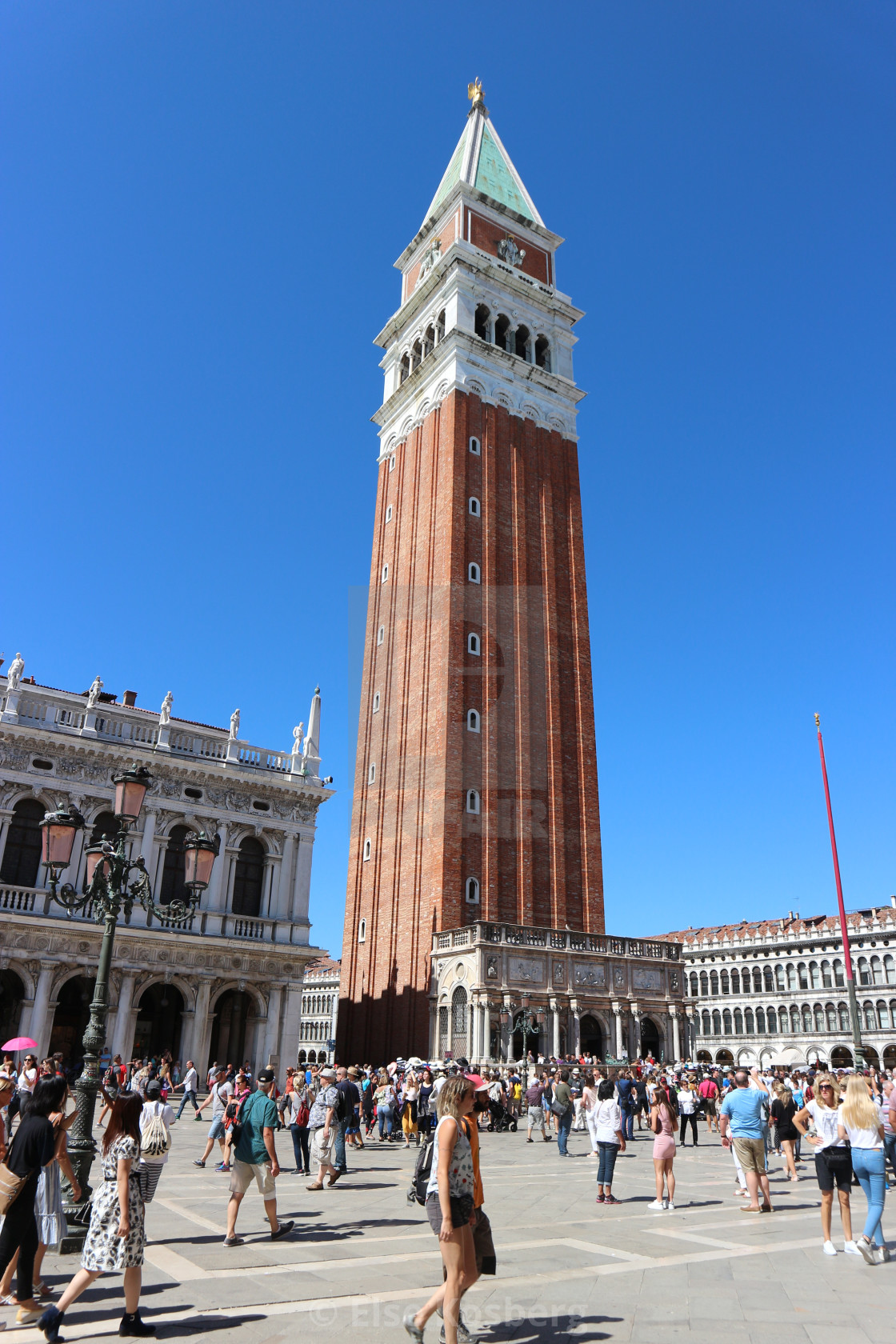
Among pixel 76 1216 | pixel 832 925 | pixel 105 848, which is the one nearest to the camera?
pixel 76 1216

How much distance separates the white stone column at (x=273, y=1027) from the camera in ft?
105

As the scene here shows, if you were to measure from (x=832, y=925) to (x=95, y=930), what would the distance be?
67.1 metres

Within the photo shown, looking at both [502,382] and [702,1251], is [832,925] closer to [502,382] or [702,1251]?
[502,382]

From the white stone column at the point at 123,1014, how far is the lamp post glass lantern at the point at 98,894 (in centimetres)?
1696

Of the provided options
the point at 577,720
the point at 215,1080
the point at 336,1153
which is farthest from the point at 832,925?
the point at 336,1153

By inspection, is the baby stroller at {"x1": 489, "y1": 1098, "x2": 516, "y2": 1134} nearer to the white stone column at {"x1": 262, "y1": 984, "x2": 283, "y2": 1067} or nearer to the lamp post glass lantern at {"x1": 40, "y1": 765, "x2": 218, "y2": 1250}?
the white stone column at {"x1": 262, "y1": 984, "x2": 283, "y2": 1067}

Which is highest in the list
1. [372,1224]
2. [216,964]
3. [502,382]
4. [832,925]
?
[502,382]

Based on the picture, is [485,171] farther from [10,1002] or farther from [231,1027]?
[10,1002]

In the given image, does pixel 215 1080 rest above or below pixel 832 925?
below

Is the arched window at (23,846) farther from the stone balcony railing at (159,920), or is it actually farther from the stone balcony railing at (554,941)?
the stone balcony railing at (554,941)

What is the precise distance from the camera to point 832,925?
258 ft

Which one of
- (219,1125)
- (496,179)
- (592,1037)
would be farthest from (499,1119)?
(496,179)

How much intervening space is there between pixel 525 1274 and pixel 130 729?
27319 mm

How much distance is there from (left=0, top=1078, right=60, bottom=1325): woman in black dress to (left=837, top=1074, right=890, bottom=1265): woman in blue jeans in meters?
7.61
